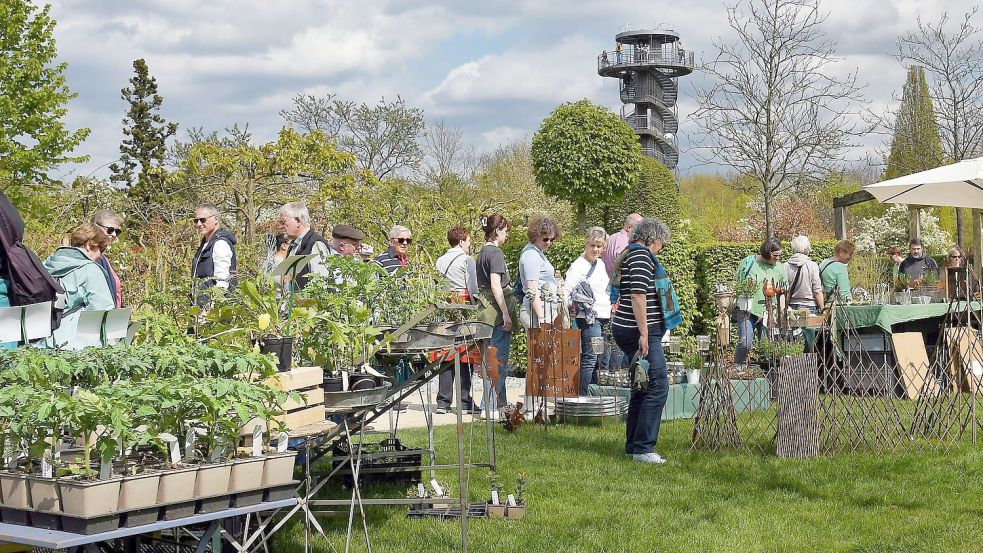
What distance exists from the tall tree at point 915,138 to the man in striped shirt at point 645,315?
1443 centimetres

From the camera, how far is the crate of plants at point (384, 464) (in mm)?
5492

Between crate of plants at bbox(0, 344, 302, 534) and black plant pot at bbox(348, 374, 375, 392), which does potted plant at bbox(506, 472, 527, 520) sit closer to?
black plant pot at bbox(348, 374, 375, 392)

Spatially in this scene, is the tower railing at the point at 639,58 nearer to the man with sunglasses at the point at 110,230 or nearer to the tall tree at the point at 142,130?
the tall tree at the point at 142,130

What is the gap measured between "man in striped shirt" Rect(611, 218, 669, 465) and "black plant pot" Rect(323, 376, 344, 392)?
2.69 metres

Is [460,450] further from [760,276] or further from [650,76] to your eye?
[650,76]

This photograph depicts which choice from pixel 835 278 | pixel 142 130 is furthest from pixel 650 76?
pixel 835 278

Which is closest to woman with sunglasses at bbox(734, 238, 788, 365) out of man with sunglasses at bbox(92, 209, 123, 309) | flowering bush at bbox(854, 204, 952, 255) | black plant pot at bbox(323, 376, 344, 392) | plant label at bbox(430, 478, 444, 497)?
plant label at bbox(430, 478, 444, 497)

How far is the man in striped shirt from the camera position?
6.28m

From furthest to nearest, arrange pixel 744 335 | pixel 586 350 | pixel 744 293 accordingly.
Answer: pixel 744 335
pixel 744 293
pixel 586 350

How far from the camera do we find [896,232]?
26359 millimetres

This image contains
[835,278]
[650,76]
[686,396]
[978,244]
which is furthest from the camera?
[650,76]

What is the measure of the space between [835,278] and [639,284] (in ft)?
14.1

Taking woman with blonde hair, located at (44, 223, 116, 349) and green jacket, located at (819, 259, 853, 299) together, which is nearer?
woman with blonde hair, located at (44, 223, 116, 349)

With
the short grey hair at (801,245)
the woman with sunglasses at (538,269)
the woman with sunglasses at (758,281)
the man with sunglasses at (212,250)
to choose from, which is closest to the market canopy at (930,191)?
the short grey hair at (801,245)
